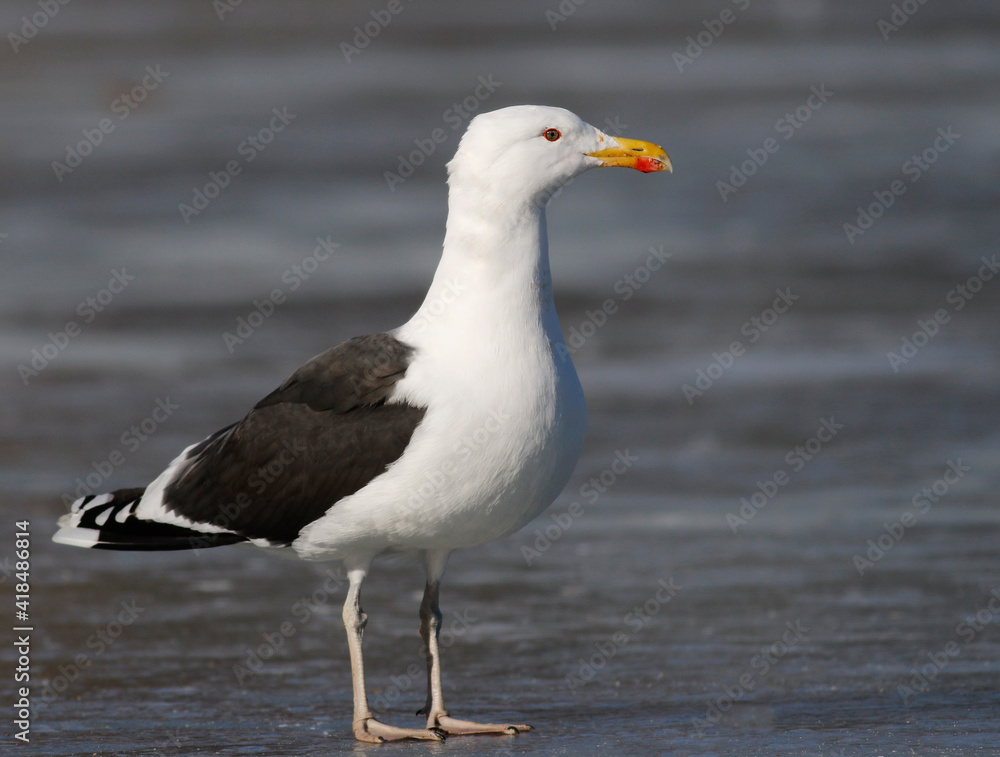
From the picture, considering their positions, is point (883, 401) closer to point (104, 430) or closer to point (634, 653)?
point (634, 653)

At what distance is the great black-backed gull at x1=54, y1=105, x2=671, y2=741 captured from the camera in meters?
5.53

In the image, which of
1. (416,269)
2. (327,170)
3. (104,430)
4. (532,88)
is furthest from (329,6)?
(104,430)

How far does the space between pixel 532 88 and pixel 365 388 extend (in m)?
19.3
